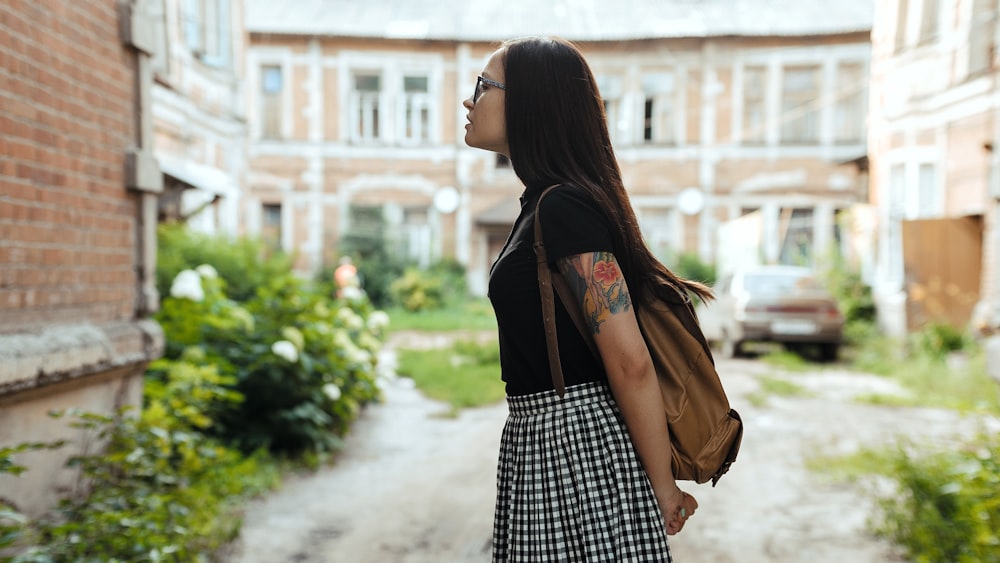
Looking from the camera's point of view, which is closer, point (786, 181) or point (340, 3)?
point (786, 181)

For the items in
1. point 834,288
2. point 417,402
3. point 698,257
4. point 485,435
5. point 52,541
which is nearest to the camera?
point 52,541

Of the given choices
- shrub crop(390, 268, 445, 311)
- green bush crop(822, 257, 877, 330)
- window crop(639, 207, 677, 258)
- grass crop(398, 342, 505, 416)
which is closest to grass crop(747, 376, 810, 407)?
grass crop(398, 342, 505, 416)

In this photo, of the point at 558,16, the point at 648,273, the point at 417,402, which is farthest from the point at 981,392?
Result: the point at 558,16

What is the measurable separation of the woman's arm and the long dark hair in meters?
0.11

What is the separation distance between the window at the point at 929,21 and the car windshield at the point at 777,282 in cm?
388

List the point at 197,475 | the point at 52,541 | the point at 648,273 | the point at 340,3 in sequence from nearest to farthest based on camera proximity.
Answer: the point at 648,273 < the point at 52,541 < the point at 197,475 < the point at 340,3

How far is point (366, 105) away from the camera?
22.1 meters

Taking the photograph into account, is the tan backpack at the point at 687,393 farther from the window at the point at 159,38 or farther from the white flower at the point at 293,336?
the white flower at the point at 293,336

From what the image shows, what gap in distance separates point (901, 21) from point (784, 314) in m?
4.42

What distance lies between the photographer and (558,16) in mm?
22453

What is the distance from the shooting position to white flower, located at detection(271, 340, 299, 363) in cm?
587

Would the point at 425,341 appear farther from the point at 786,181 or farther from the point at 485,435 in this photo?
the point at 786,181

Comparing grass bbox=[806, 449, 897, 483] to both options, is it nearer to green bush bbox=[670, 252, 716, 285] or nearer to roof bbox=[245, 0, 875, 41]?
green bush bbox=[670, 252, 716, 285]

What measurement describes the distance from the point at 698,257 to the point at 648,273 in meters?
19.9
